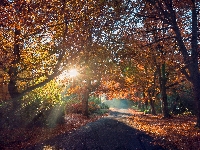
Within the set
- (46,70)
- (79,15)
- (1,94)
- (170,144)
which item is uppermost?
(79,15)

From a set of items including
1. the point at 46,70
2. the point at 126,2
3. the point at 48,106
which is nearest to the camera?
the point at 126,2

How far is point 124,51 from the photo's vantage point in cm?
1268

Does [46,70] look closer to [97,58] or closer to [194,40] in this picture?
[97,58]

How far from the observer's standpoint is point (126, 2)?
1234cm

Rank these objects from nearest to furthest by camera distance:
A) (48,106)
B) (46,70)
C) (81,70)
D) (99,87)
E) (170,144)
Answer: (170,144) < (46,70) < (48,106) < (81,70) < (99,87)

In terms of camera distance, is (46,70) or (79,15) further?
(46,70)

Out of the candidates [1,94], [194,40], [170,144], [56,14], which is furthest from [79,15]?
[1,94]

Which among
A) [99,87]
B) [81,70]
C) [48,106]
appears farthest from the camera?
[99,87]

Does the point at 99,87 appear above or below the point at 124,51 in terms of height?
below

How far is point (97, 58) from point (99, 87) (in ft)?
51.6

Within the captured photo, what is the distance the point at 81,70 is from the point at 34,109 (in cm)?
467

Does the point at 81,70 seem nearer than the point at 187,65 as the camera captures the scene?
No

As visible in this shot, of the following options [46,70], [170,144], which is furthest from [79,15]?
[170,144]

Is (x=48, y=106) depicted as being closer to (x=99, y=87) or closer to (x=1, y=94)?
(x=1, y=94)
